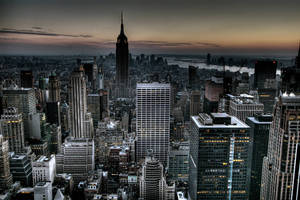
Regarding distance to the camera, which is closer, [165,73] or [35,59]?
[35,59]

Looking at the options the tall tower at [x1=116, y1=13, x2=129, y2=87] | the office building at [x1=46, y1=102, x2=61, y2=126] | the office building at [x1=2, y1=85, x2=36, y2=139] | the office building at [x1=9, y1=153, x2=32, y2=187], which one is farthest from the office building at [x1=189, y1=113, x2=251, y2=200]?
the office building at [x1=46, y1=102, x2=61, y2=126]

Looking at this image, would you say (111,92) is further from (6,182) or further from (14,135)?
(6,182)

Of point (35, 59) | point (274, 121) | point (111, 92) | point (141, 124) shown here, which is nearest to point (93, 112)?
point (111, 92)

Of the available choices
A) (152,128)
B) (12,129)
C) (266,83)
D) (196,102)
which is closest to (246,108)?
(266,83)

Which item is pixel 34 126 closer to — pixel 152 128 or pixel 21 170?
pixel 21 170

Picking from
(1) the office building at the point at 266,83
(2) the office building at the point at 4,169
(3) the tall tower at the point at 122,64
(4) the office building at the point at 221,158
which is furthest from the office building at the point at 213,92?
(2) the office building at the point at 4,169

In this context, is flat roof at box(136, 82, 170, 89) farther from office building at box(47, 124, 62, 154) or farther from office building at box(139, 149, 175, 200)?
office building at box(47, 124, 62, 154)

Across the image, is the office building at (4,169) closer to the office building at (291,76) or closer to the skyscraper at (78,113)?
the skyscraper at (78,113)
